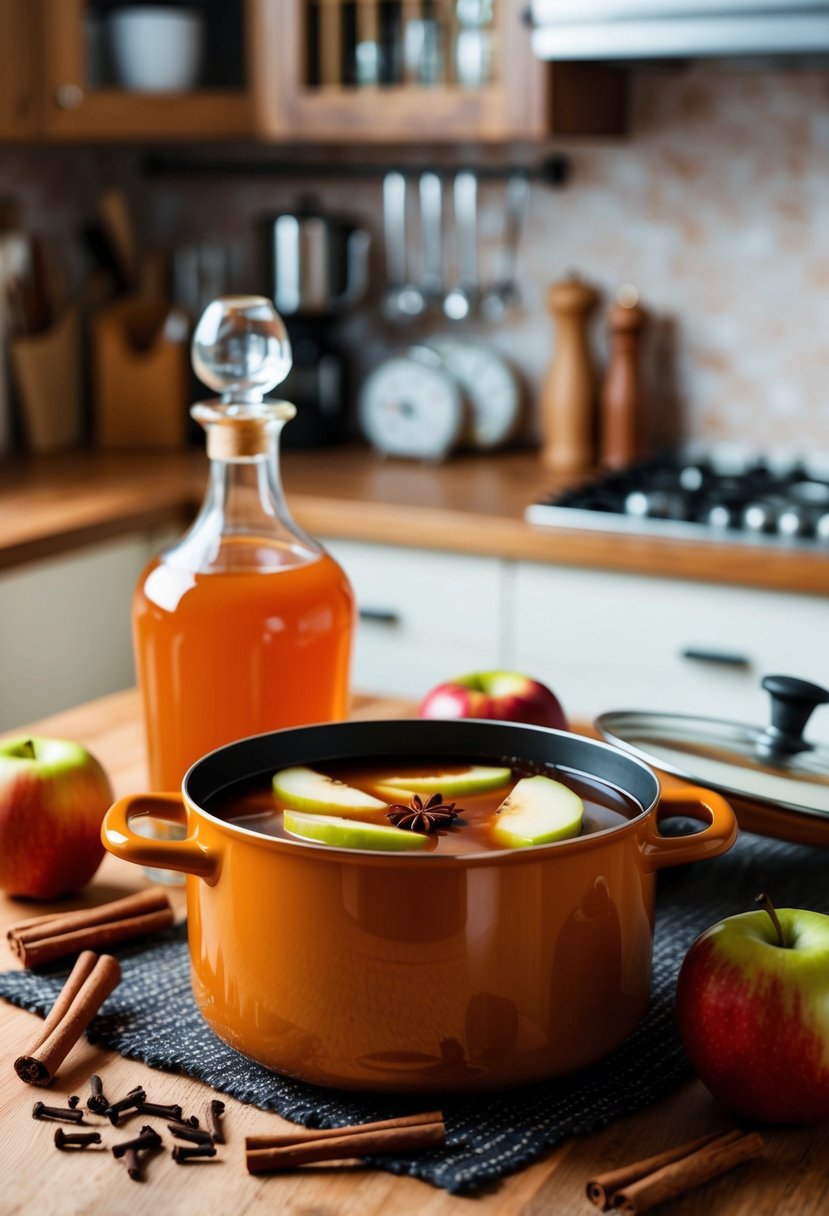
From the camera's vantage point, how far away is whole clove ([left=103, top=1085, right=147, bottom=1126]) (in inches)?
28.5

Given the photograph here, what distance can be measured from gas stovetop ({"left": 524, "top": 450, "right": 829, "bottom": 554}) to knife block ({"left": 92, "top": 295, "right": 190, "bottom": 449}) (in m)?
0.89

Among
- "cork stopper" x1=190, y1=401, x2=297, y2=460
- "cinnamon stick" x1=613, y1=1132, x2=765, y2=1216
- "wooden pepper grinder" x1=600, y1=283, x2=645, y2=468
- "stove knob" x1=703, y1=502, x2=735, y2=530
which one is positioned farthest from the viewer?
"wooden pepper grinder" x1=600, y1=283, x2=645, y2=468

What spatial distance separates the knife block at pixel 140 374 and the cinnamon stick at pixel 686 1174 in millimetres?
2456

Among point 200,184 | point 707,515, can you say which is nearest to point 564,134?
point 707,515

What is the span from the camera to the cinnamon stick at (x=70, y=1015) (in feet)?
2.50

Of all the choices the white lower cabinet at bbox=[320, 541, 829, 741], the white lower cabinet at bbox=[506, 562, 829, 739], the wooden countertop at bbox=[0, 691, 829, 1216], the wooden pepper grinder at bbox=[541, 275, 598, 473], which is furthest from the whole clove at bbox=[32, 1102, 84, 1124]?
the wooden pepper grinder at bbox=[541, 275, 598, 473]

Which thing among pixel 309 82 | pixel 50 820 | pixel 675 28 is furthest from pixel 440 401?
pixel 50 820

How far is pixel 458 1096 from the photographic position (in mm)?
728

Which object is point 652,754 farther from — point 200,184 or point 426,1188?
point 200,184

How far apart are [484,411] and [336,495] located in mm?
517

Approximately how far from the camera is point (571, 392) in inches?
109

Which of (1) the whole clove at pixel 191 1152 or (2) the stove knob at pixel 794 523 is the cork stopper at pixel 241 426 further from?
(2) the stove knob at pixel 794 523

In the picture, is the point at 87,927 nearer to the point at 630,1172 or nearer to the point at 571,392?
the point at 630,1172

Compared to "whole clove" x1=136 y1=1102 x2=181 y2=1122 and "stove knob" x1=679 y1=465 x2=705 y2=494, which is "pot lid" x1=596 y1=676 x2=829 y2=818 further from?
"stove knob" x1=679 y1=465 x2=705 y2=494
